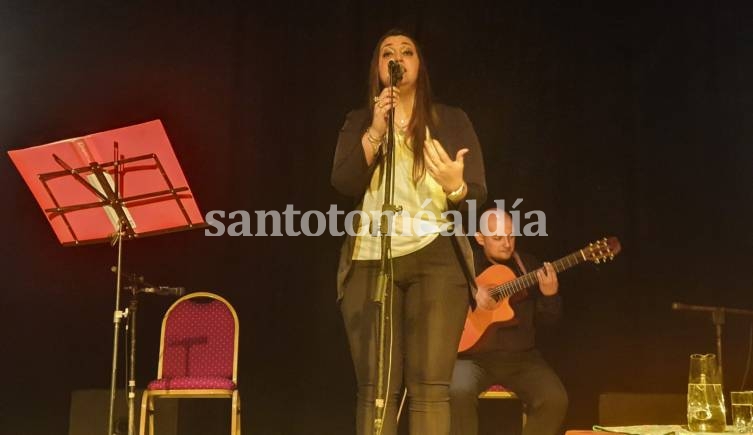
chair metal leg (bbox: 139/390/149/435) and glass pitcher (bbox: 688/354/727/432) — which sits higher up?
glass pitcher (bbox: 688/354/727/432)

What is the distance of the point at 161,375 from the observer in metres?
4.19

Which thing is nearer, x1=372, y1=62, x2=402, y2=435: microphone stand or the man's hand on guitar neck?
x1=372, y1=62, x2=402, y2=435: microphone stand

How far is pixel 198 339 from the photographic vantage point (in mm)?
4289

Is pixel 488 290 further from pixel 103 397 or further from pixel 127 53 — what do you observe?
pixel 127 53

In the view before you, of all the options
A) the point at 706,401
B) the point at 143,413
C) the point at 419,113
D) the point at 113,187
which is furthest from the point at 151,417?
the point at 706,401

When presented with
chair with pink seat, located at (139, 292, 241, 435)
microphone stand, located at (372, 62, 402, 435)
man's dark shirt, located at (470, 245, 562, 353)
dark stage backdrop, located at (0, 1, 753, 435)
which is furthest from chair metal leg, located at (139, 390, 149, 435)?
microphone stand, located at (372, 62, 402, 435)

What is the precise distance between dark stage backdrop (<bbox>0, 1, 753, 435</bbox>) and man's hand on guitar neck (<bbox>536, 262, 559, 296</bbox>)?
184 mm

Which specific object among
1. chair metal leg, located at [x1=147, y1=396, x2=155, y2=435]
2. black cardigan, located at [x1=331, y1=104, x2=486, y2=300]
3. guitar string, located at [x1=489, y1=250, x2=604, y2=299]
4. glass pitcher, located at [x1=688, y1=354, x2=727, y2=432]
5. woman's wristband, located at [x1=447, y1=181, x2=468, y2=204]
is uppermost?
black cardigan, located at [x1=331, y1=104, x2=486, y2=300]

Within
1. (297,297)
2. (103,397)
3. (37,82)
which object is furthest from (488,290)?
(37,82)

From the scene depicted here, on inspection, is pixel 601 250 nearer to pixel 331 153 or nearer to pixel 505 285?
pixel 505 285

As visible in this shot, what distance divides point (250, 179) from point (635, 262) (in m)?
2.12

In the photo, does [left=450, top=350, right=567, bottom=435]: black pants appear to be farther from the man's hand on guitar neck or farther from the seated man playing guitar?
the man's hand on guitar neck

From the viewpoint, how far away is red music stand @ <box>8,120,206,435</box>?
324 centimetres

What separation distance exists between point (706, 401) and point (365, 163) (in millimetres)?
1119
